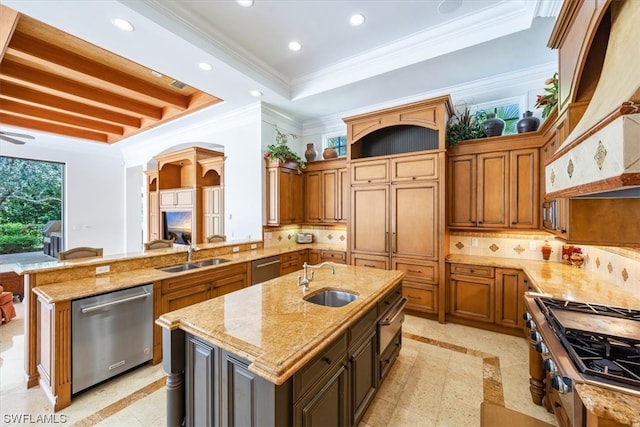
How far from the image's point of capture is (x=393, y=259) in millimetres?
4051

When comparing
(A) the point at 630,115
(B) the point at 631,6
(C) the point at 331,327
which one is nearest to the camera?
(A) the point at 630,115

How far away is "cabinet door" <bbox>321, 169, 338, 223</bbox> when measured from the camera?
4992 millimetres

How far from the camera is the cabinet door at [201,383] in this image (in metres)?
1.46

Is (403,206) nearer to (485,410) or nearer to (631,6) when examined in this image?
(485,410)

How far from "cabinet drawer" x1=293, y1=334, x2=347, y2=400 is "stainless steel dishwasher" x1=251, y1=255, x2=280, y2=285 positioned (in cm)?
253

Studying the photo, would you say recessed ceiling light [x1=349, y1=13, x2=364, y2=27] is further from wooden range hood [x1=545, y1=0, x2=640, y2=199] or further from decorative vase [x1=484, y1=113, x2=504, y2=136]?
decorative vase [x1=484, y1=113, x2=504, y2=136]

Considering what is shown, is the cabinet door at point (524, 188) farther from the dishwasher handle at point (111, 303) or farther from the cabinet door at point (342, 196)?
the dishwasher handle at point (111, 303)

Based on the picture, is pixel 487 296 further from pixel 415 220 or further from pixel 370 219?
pixel 370 219

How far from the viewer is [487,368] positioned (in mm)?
2686

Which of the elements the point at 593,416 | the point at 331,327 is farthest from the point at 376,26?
the point at 593,416

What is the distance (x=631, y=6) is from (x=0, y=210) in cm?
1012

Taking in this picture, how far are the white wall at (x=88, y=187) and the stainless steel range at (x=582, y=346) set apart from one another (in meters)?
9.28

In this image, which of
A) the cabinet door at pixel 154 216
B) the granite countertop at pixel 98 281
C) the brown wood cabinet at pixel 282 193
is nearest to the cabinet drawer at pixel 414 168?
the brown wood cabinet at pixel 282 193

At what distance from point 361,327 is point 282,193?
3.35 m
